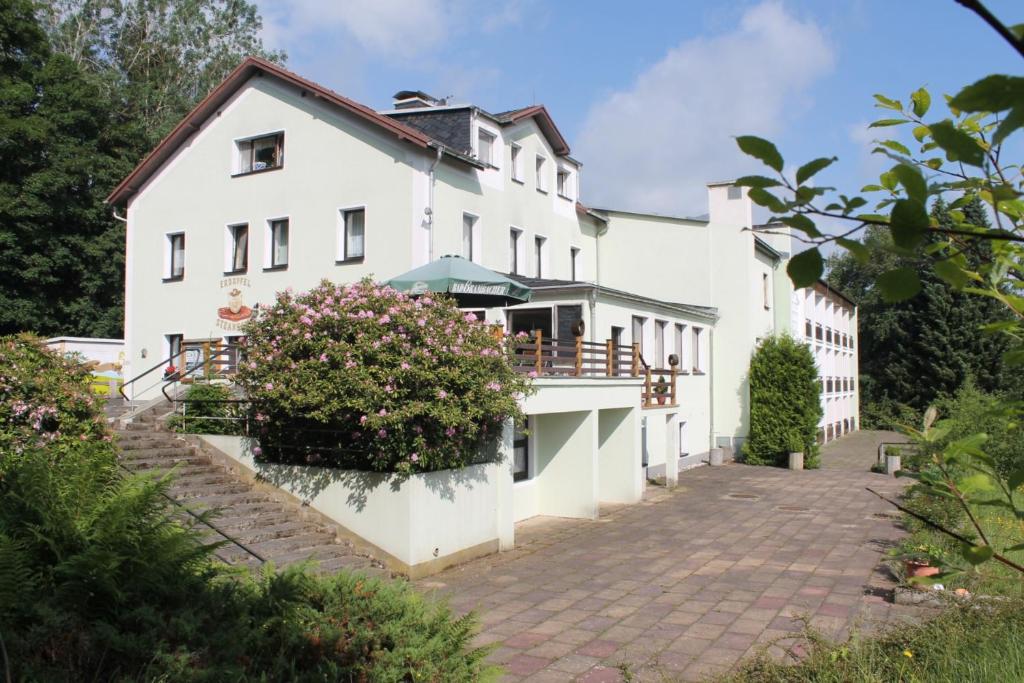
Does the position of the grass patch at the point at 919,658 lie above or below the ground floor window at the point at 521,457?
below

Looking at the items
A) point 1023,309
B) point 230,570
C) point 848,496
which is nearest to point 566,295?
point 848,496

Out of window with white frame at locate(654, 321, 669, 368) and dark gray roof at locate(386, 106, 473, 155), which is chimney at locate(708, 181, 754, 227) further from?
dark gray roof at locate(386, 106, 473, 155)

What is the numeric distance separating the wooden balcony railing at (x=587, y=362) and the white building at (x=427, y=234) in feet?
1.73

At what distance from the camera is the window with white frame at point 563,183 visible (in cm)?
2556

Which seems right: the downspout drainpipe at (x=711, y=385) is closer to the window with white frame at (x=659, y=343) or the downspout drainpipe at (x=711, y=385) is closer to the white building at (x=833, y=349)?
the window with white frame at (x=659, y=343)

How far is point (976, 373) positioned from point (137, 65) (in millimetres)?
43487

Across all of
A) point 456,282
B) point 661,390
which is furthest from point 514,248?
point 456,282

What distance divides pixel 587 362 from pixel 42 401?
980 cm

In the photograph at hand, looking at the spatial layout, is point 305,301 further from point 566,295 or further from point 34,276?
point 34,276

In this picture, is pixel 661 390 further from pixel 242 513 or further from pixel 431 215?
pixel 242 513

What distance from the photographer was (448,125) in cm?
2106

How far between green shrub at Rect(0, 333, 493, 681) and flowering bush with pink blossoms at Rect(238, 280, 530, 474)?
202 inches

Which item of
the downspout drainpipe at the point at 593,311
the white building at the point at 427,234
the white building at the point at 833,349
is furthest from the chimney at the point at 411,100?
the white building at the point at 833,349

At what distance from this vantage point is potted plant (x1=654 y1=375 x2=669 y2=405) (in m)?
20.9
